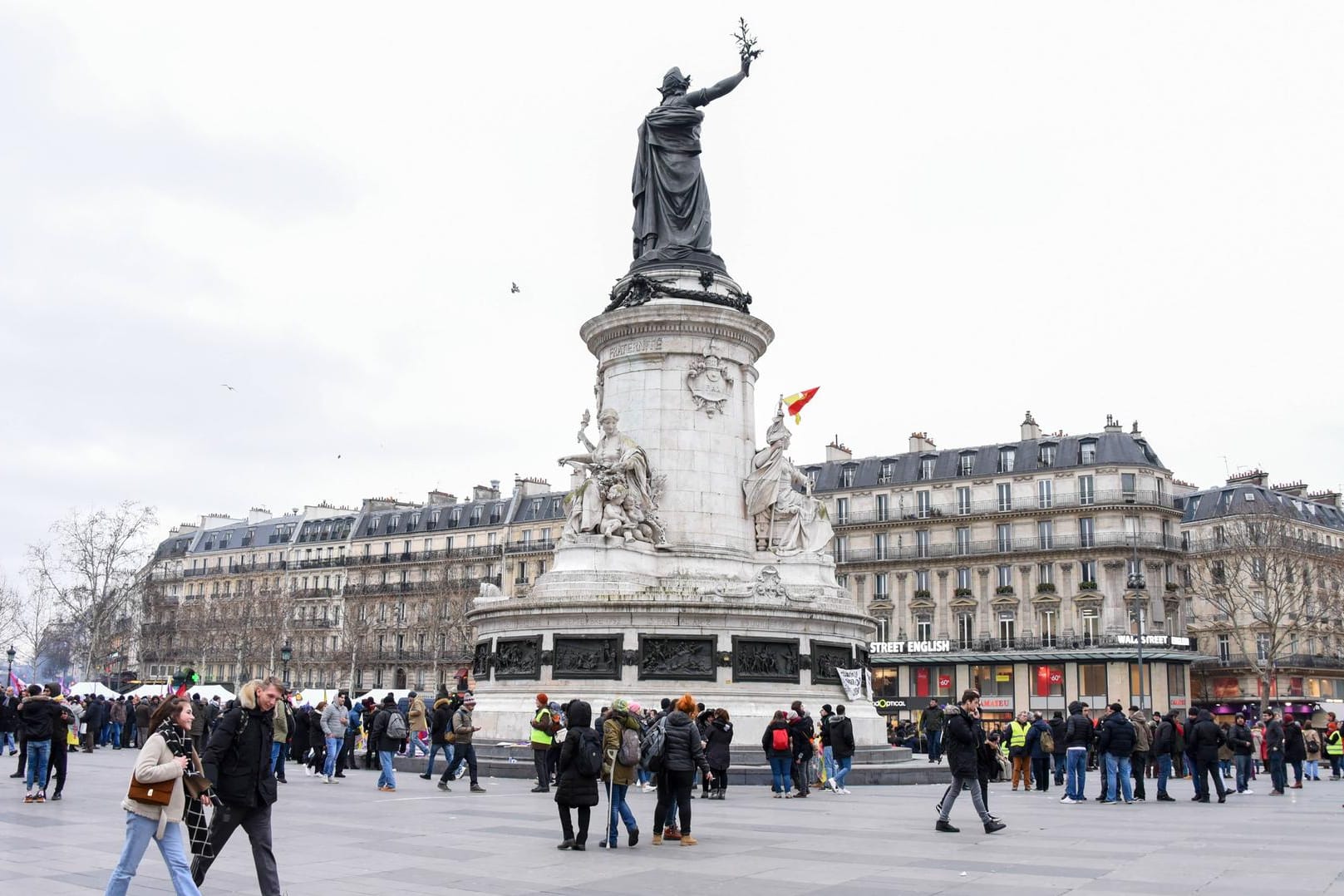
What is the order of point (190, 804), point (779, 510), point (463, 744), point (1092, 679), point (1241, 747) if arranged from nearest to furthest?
1. point (190, 804)
2. point (463, 744)
3. point (1241, 747)
4. point (779, 510)
5. point (1092, 679)

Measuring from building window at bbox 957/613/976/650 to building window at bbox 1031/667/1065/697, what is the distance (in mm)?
4132

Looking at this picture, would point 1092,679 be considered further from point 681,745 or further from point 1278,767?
point 681,745

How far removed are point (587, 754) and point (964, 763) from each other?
513 cm

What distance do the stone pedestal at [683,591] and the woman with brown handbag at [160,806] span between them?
1627 centimetres

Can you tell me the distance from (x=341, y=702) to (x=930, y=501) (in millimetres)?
50945

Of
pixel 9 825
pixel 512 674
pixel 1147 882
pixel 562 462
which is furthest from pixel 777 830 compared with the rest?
pixel 562 462

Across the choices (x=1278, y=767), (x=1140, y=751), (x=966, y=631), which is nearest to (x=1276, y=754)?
(x=1278, y=767)

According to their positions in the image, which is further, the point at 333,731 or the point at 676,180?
the point at 676,180

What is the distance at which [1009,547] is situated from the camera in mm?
69312

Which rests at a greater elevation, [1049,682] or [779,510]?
[779,510]

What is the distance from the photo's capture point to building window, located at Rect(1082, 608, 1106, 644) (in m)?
66.2

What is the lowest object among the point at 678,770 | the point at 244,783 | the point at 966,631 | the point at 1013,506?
the point at 678,770

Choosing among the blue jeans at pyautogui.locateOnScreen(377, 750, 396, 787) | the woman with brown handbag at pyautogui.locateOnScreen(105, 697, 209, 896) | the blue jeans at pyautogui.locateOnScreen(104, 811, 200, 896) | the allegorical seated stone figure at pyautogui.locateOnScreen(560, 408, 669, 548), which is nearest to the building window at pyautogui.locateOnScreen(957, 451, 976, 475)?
the allegorical seated stone figure at pyautogui.locateOnScreen(560, 408, 669, 548)

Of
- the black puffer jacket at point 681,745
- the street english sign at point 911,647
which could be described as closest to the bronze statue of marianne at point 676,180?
the black puffer jacket at point 681,745
